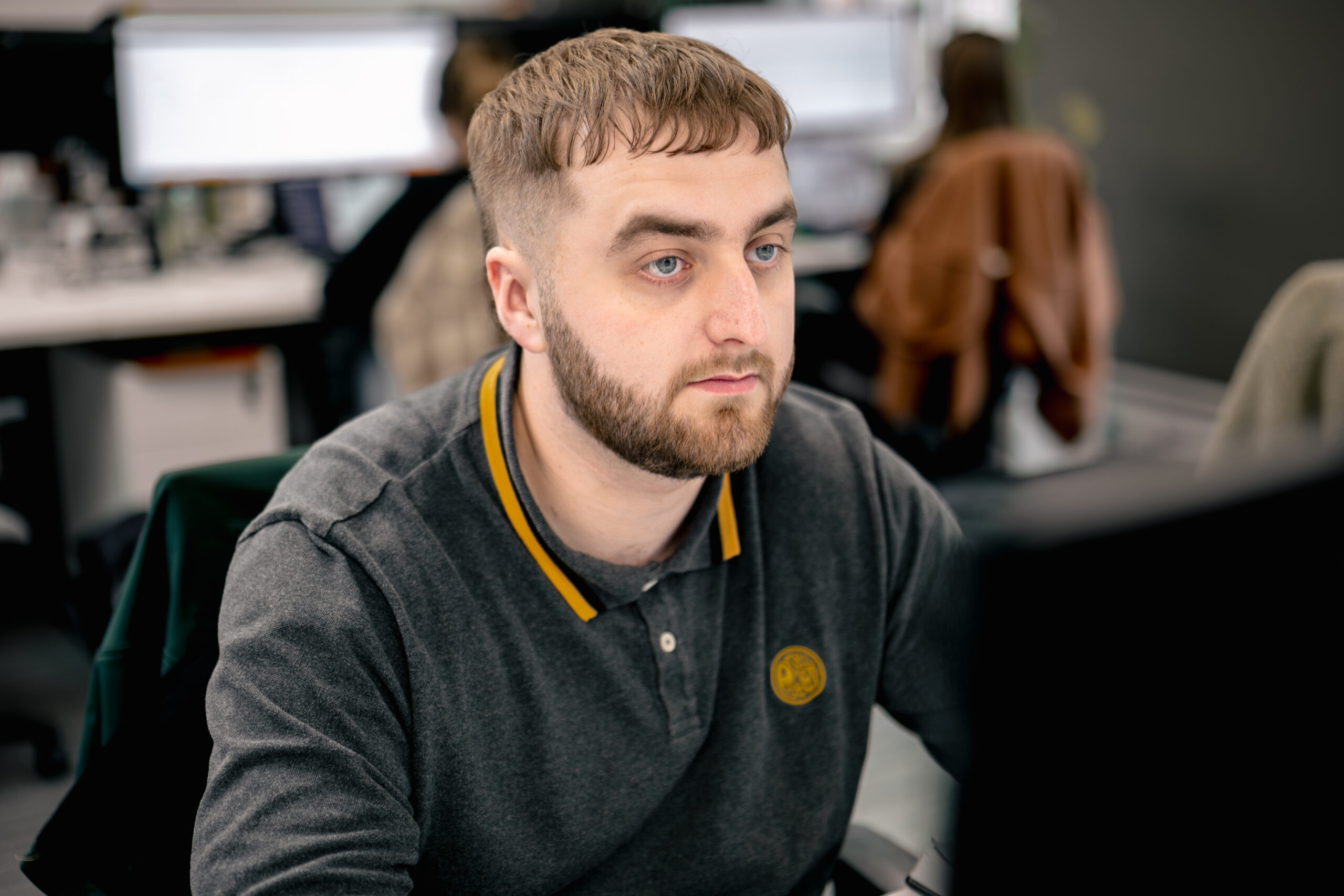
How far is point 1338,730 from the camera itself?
422 millimetres

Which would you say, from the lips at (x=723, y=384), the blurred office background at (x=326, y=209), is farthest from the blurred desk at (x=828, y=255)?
the lips at (x=723, y=384)

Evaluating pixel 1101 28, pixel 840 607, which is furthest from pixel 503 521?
pixel 1101 28

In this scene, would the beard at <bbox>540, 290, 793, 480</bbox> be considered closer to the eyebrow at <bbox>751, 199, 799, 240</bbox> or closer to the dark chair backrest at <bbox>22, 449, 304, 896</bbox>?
the eyebrow at <bbox>751, 199, 799, 240</bbox>

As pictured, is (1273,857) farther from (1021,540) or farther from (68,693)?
(68,693)

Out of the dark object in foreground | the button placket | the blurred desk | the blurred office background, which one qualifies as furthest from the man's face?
the blurred desk

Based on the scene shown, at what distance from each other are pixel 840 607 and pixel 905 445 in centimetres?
171

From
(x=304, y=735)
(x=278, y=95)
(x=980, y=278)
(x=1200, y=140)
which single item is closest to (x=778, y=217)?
(x=304, y=735)

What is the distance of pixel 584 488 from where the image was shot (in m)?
0.95

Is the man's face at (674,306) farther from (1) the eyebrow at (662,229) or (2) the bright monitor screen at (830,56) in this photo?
(2) the bright monitor screen at (830,56)

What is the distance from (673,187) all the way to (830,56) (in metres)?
2.65

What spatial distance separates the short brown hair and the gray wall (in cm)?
281

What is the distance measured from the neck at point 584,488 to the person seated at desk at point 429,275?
124 centimetres

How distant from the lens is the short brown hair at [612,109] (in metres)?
0.87

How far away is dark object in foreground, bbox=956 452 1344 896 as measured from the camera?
0.37 metres
